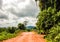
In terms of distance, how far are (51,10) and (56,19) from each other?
6.18 m

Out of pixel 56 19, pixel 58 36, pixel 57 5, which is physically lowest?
pixel 58 36

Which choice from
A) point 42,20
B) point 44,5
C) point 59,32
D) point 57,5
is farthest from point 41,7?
point 59,32

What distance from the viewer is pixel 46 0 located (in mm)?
42281

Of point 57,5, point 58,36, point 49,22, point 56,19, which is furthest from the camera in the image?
point 49,22

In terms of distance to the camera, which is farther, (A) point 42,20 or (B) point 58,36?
(A) point 42,20

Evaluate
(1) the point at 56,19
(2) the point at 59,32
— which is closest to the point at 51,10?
(1) the point at 56,19

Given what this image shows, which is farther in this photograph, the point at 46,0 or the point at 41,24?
the point at 46,0

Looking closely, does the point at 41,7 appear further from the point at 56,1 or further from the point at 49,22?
the point at 56,1

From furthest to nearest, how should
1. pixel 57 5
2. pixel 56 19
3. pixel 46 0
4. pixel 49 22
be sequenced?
pixel 46 0 → pixel 49 22 → pixel 57 5 → pixel 56 19

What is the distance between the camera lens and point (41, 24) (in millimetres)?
38281

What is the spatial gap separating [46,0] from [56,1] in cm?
1020

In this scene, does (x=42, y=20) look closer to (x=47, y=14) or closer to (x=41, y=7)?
(x=47, y=14)

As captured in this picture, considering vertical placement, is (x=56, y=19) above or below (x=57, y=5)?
below

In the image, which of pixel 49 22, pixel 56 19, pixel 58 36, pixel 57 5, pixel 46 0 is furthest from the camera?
pixel 46 0
